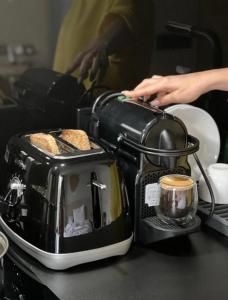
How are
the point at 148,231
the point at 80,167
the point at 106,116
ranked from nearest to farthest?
the point at 80,167, the point at 148,231, the point at 106,116

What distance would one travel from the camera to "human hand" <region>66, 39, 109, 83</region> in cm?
139

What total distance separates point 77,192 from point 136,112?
0.82 ft

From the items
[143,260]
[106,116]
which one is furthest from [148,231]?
[106,116]

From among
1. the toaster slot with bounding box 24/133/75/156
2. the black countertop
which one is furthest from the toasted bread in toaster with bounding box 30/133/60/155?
the black countertop

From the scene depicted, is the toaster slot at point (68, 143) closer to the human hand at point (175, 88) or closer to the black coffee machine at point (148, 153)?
the black coffee machine at point (148, 153)

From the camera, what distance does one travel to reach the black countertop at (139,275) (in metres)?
1.02

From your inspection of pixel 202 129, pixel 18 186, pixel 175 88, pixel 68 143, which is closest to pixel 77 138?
pixel 68 143

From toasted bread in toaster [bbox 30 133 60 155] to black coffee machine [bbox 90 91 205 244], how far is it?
15 cm

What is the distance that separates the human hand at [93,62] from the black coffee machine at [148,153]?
23 cm

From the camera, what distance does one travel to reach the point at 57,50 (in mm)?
1361

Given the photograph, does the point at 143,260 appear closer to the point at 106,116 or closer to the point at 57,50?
the point at 106,116

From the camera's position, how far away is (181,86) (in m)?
1.31

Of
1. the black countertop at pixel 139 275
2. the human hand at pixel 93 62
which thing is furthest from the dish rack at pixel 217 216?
the human hand at pixel 93 62

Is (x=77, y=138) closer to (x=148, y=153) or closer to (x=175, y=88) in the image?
(x=148, y=153)
